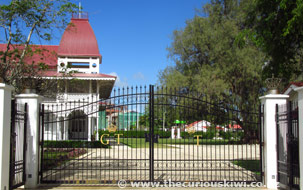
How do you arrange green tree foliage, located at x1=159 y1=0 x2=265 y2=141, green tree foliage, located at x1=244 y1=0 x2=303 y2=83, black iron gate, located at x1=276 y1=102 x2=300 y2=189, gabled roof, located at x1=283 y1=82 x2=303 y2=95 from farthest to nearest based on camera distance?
green tree foliage, located at x1=159 y1=0 x2=265 y2=141 < gabled roof, located at x1=283 y1=82 x2=303 y2=95 < green tree foliage, located at x1=244 y1=0 x2=303 y2=83 < black iron gate, located at x1=276 y1=102 x2=300 y2=189

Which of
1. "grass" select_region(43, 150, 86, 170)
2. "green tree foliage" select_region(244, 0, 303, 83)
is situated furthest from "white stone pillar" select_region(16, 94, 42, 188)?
"green tree foliage" select_region(244, 0, 303, 83)

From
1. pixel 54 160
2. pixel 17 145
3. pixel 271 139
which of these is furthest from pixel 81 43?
pixel 271 139

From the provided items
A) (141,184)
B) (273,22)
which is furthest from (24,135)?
(273,22)

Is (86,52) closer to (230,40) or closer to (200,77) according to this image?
(200,77)

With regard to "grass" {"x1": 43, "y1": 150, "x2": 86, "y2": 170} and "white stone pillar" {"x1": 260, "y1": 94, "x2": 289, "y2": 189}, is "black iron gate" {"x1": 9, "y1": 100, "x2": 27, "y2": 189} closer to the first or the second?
"grass" {"x1": 43, "y1": 150, "x2": 86, "y2": 170}

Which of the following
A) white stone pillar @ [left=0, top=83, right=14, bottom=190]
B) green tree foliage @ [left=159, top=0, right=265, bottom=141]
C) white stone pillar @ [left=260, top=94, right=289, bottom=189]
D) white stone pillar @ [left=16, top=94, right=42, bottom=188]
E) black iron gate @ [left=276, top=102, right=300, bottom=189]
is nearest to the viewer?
white stone pillar @ [left=0, top=83, right=14, bottom=190]

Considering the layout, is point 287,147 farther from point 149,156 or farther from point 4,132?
point 4,132

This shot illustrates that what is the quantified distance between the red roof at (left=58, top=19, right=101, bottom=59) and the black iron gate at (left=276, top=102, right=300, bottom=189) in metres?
18.8

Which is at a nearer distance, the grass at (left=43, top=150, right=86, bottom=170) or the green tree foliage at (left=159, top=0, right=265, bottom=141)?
the grass at (left=43, top=150, right=86, bottom=170)

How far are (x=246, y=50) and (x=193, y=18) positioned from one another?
214 inches

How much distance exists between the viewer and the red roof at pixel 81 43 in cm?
2486

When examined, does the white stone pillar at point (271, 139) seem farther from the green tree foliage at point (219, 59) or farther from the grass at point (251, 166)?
the green tree foliage at point (219, 59)

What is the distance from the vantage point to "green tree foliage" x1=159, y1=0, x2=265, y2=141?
23078mm

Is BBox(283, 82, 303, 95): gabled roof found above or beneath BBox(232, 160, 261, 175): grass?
above
